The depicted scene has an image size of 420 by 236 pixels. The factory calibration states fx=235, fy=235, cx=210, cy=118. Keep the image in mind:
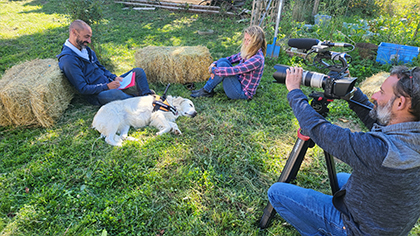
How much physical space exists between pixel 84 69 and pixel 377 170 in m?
4.99

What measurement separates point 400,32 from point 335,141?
7.55 metres

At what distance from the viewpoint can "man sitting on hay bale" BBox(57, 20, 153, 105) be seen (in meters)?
4.45

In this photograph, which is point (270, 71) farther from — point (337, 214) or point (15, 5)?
point (15, 5)

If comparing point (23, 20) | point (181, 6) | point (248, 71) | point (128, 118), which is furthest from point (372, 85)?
point (23, 20)

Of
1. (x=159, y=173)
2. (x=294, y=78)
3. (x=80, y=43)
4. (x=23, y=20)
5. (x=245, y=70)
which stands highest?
(x=294, y=78)

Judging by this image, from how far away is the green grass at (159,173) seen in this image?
8.98 ft

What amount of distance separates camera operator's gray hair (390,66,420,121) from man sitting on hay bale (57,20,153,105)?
441 centimetres

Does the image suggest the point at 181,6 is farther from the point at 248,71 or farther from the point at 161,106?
the point at 161,106

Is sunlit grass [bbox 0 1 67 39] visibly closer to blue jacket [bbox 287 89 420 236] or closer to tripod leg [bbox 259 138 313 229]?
tripod leg [bbox 259 138 313 229]

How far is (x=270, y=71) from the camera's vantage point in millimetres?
6777

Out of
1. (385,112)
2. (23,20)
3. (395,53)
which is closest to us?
(385,112)

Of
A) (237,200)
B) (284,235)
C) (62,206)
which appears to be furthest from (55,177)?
(284,235)

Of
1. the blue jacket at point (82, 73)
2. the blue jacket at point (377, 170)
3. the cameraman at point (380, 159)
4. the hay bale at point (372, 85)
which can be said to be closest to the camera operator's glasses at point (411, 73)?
the cameraman at point (380, 159)

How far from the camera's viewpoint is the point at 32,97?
155 inches
